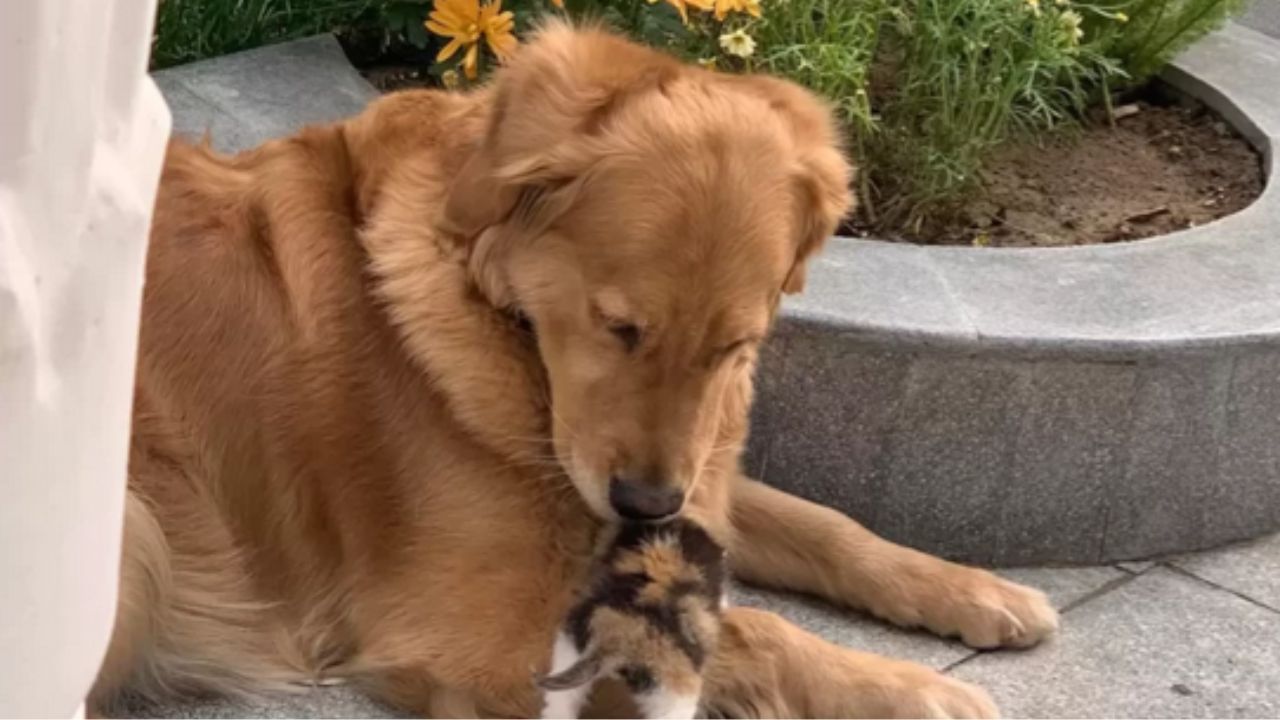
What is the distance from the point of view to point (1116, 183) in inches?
165

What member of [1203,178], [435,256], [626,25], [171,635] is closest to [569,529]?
[435,256]

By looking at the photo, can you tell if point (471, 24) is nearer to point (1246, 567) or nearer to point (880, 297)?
point (880, 297)

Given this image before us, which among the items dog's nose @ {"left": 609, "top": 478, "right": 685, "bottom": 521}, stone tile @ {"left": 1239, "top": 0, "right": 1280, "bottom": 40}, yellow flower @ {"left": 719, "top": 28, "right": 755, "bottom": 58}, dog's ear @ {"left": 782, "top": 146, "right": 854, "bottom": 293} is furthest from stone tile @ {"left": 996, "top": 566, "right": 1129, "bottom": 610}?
stone tile @ {"left": 1239, "top": 0, "right": 1280, "bottom": 40}

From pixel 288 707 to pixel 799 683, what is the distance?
89cm

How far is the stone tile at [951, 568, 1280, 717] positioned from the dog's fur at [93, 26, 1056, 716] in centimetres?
23

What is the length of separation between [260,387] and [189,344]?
139mm

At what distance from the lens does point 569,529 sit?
108 inches

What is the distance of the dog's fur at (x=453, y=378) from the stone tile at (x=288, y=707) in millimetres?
30

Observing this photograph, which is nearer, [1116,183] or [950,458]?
[950,458]

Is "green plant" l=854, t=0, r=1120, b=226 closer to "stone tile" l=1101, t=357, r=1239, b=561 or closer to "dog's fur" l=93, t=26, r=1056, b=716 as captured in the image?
"stone tile" l=1101, t=357, r=1239, b=561

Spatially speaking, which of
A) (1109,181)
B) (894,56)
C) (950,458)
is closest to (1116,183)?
(1109,181)

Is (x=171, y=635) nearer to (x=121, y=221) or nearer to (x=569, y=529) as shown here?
(x=569, y=529)

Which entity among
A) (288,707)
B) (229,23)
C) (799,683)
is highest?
A: (799,683)

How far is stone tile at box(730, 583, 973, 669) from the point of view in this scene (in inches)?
125
